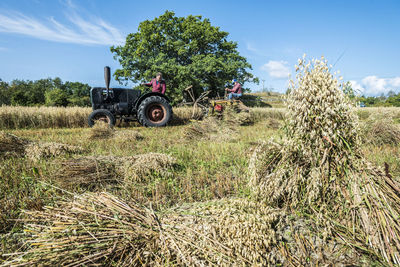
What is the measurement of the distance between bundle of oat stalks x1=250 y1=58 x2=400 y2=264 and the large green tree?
2058cm

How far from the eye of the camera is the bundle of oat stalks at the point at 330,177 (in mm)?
1677

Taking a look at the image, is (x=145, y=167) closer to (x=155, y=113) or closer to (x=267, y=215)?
(x=267, y=215)

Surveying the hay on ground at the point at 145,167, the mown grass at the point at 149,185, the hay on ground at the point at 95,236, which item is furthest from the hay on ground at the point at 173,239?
the hay on ground at the point at 145,167

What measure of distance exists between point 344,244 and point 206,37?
88.4 feet

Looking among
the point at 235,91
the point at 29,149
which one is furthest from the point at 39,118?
the point at 235,91

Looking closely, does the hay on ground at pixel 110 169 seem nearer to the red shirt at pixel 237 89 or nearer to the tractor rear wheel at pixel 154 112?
the tractor rear wheel at pixel 154 112

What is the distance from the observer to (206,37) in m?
25.6

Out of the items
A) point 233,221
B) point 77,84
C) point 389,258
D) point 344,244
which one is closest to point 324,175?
point 344,244

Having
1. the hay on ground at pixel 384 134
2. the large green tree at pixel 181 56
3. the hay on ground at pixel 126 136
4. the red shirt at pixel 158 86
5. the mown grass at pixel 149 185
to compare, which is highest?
the large green tree at pixel 181 56

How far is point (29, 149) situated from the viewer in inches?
157

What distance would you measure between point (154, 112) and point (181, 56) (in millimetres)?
18344

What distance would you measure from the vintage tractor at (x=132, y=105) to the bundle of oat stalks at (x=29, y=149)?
3.98 meters

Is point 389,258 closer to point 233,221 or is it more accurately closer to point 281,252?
point 281,252

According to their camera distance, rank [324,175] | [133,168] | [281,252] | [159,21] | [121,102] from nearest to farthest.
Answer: [281,252] < [324,175] < [133,168] < [121,102] < [159,21]
